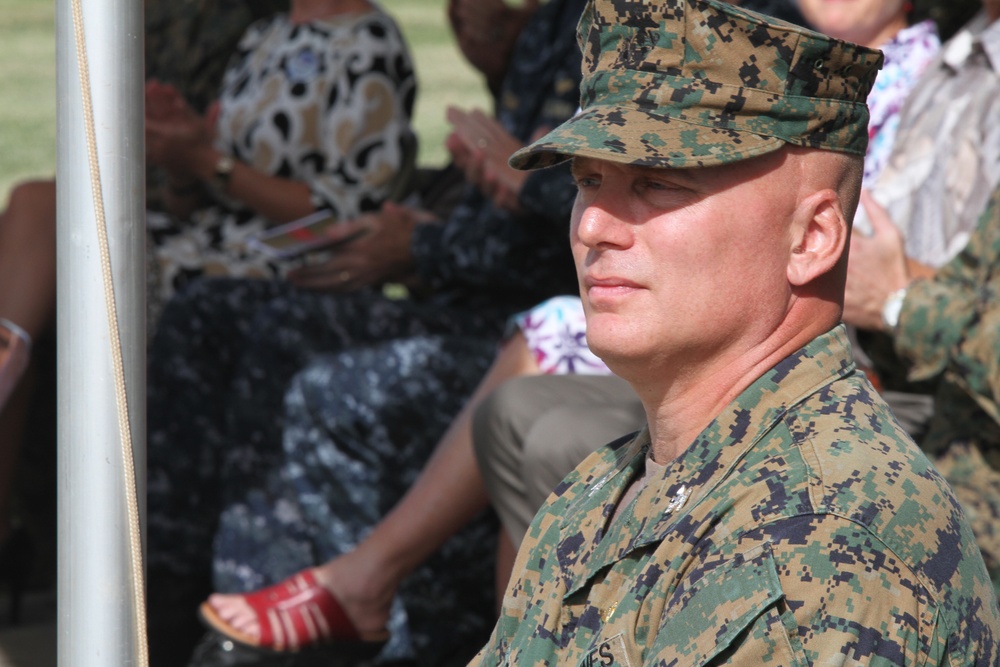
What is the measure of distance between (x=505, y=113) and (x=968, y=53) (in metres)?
1.14

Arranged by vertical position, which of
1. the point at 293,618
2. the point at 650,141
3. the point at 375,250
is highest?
the point at 650,141

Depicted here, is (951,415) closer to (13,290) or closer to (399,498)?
(399,498)

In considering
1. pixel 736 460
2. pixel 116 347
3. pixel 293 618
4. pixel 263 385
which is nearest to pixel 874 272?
pixel 736 460

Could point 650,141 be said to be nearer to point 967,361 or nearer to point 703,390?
point 703,390

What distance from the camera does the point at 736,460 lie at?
1.39m

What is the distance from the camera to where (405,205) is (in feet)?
12.7

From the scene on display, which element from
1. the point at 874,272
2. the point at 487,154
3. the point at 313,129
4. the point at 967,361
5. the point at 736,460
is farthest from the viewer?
the point at 313,129

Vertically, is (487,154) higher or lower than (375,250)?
higher

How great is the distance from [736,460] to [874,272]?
128cm

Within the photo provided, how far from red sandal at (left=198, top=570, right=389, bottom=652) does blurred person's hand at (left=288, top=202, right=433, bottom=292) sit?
91 centimetres

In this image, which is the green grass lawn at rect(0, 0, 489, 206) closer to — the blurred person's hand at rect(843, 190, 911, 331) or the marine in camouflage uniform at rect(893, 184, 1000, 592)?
the blurred person's hand at rect(843, 190, 911, 331)

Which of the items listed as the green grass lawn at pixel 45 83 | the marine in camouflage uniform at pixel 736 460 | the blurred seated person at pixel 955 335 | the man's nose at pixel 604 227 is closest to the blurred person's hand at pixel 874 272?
the blurred seated person at pixel 955 335

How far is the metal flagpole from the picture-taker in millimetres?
1540

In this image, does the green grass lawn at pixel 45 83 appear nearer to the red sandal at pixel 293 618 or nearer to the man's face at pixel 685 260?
the red sandal at pixel 293 618
